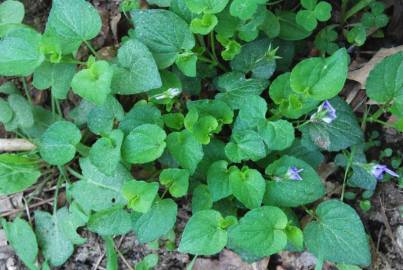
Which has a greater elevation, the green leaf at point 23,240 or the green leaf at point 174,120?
the green leaf at point 174,120

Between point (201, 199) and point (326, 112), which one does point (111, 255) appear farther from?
point (326, 112)

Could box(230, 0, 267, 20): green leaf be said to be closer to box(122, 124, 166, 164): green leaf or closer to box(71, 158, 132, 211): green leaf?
box(122, 124, 166, 164): green leaf

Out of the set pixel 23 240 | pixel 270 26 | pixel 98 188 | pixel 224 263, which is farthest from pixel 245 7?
pixel 23 240

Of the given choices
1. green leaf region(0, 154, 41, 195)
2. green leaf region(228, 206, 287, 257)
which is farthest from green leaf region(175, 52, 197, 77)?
green leaf region(0, 154, 41, 195)

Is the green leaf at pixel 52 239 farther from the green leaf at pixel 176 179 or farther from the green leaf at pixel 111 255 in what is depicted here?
the green leaf at pixel 176 179

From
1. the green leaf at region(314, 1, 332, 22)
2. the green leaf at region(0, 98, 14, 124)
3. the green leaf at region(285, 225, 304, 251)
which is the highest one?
the green leaf at region(314, 1, 332, 22)

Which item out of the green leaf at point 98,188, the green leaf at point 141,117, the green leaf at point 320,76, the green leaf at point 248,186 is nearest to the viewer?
the green leaf at point 320,76

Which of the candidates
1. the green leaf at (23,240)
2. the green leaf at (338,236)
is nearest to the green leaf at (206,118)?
the green leaf at (338,236)
